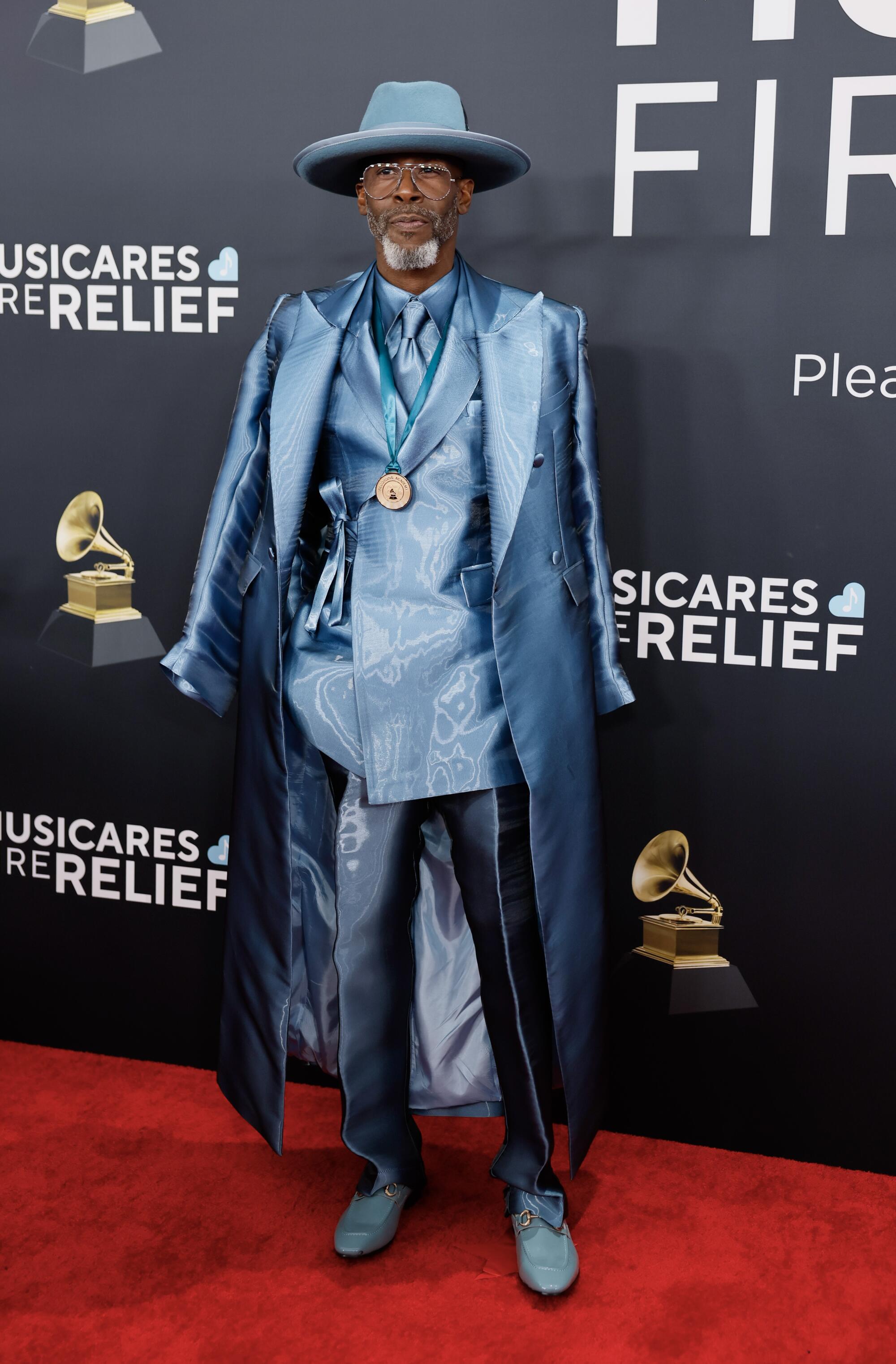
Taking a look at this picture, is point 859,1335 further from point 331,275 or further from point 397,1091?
point 331,275

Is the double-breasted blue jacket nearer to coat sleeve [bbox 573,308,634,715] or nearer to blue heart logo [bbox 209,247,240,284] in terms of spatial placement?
coat sleeve [bbox 573,308,634,715]

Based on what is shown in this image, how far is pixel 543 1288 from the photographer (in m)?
2.15

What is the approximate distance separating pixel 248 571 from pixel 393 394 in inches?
16.4

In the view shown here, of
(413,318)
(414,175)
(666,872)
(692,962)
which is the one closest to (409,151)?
(414,175)

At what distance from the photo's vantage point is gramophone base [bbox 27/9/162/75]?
8.63ft

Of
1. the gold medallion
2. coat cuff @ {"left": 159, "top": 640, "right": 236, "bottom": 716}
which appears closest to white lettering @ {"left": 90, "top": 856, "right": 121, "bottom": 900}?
coat cuff @ {"left": 159, "top": 640, "right": 236, "bottom": 716}

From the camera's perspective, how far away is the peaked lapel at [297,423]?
2092mm

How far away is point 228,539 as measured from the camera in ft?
7.34

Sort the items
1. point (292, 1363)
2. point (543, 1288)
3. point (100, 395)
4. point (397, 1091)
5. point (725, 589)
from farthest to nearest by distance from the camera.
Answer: point (100, 395)
point (725, 589)
point (397, 1091)
point (543, 1288)
point (292, 1363)

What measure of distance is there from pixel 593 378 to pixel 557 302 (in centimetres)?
28

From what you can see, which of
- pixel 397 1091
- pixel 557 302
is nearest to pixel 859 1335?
pixel 397 1091

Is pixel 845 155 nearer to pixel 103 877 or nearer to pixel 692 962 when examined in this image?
pixel 692 962

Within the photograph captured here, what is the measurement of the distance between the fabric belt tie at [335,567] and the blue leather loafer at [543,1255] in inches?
44.3

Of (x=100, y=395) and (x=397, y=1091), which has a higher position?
(x=100, y=395)
